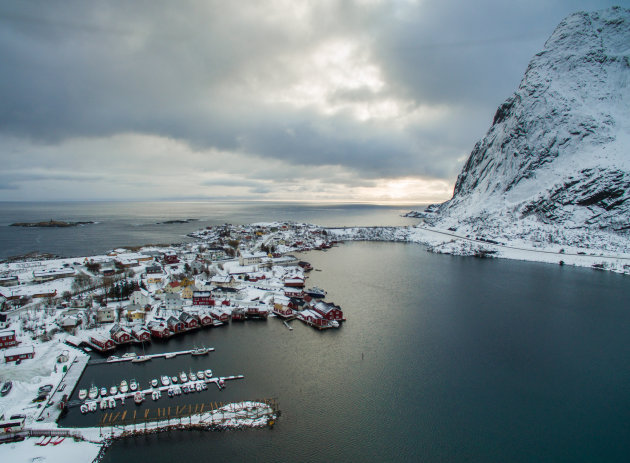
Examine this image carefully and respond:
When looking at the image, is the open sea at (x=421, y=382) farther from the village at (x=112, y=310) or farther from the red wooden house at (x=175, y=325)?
the red wooden house at (x=175, y=325)

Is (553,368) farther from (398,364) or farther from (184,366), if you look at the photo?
(184,366)

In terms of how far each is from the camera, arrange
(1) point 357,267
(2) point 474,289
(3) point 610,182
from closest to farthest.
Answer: (2) point 474,289
(1) point 357,267
(3) point 610,182

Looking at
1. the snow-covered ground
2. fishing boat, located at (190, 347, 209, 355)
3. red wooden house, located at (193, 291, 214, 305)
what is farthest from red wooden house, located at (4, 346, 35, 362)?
red wooden house, located at (193, 291, 214, 305)

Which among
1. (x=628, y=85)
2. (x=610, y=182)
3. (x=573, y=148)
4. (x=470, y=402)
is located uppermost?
(x=628, y=85)

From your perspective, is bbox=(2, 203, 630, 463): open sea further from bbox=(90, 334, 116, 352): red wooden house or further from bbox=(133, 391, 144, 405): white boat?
bbox=(90, 334, 116, 352): red wooden house

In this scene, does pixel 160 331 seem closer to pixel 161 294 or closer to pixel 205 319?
pixel 205 319

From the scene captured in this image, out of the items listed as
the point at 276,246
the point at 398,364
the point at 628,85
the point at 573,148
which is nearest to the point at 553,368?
the point at 398,364
